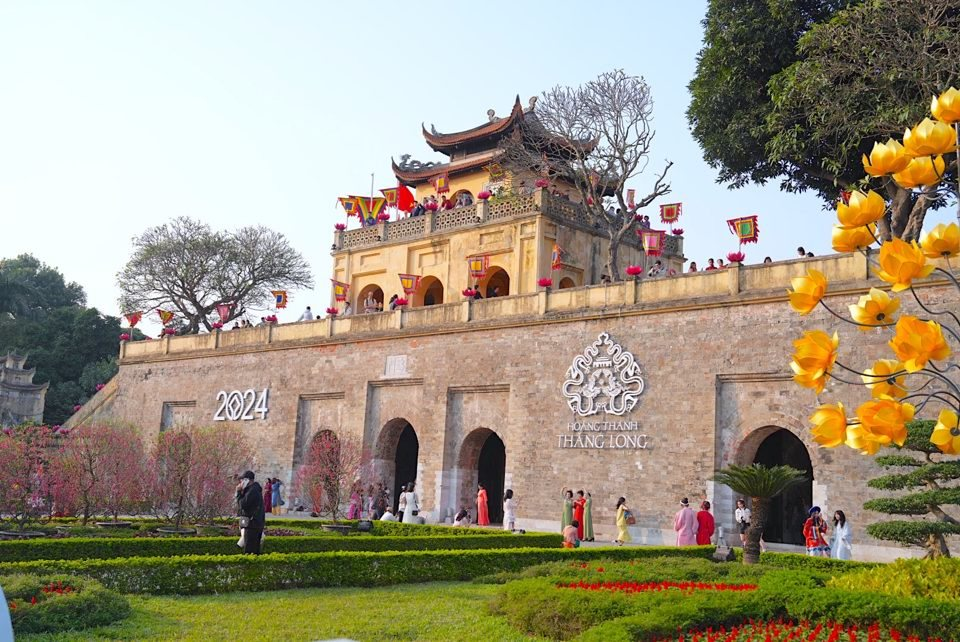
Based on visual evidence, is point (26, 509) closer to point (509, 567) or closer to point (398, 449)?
point (509, 567)

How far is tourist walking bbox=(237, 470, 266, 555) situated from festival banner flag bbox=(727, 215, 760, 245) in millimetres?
12804

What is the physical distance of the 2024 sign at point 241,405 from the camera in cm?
2894

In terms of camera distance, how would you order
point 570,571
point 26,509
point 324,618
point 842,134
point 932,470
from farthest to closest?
point 842,134, point 26,509, point 932,470, point 570,571, point 324,618

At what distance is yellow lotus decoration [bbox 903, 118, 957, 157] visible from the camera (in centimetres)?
354

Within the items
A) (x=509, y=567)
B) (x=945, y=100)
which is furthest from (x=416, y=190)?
(x=945, y=100)

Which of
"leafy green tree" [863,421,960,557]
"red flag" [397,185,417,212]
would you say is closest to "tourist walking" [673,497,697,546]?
"leafy green tree" [863,421,960,557]

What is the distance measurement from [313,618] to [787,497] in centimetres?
1503

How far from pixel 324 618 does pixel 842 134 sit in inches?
655

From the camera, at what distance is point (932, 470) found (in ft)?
44.5

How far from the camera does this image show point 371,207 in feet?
108

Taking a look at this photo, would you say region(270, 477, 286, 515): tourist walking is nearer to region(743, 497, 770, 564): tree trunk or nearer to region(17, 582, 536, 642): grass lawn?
region(17, 582, 536, 642): grass lawn

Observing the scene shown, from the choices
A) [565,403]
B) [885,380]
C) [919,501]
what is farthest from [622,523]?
[885,380]

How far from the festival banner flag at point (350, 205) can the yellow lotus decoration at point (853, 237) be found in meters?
30.0

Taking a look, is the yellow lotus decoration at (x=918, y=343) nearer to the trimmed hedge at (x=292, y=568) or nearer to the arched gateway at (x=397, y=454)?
the trimmed hedge at (x=292, y=568)
